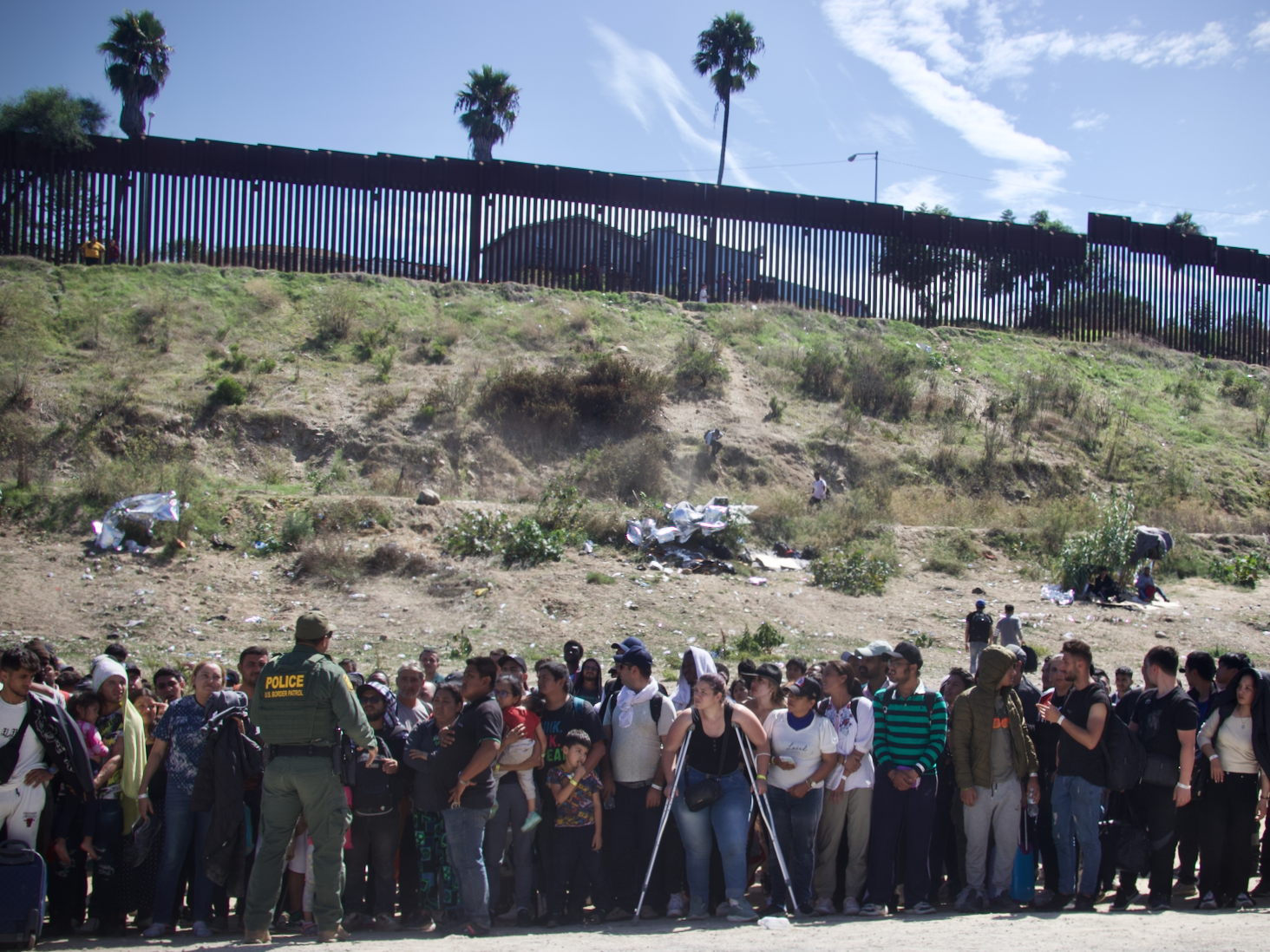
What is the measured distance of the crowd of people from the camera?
5168 millimetres

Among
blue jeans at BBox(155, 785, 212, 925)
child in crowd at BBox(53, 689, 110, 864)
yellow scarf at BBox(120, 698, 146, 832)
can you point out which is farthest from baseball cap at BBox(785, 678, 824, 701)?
child in crowd at BBox(53, 689, 110, 864)

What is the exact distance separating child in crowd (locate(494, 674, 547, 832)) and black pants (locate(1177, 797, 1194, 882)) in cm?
390

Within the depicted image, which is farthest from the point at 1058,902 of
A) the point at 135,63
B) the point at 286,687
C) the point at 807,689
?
the point at 135,63

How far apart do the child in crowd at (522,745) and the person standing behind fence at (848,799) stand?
5.51 feet

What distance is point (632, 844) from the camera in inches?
215

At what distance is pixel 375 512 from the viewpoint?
1541 cm

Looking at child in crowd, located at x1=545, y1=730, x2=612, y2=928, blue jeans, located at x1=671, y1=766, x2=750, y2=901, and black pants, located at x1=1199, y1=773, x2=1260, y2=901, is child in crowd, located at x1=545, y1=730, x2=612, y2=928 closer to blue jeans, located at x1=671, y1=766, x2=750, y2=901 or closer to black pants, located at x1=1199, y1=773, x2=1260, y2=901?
blue jeans, located at x1=671, y1=766, x2=750, y2=901

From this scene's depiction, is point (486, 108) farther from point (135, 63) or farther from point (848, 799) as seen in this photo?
point (848, 799)

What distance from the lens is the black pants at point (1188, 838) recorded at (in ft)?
18.7

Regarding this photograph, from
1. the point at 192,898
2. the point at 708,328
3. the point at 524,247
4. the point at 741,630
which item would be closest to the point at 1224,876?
the point at 192,898

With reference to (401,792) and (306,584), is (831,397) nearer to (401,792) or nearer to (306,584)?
(306,584)

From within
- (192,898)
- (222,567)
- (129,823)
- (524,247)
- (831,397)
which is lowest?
(192,898)

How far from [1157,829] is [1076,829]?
51 cm

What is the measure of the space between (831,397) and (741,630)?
36.1 ft
